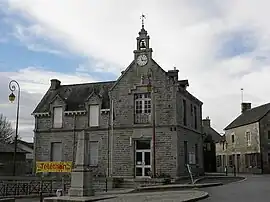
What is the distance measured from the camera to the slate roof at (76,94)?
3488cm

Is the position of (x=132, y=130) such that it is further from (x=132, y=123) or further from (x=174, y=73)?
(x=174, y=73)

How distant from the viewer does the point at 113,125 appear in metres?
32.7

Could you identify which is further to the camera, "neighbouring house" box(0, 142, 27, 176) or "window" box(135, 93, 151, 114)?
"neighbouring house" box(0, 142, 27, 176)

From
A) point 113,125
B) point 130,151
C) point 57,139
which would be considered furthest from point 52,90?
point 130,151

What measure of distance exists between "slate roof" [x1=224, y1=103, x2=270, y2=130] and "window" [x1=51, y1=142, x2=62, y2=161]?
25624mm

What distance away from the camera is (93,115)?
1342 inches

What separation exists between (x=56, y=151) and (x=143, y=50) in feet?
38.0

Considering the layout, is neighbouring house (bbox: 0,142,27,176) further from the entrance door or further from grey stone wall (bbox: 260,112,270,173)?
grey stone wall (bbox: 260,112,270,173)

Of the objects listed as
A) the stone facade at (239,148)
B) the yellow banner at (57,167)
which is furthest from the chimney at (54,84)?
the stone facade at (239,148)

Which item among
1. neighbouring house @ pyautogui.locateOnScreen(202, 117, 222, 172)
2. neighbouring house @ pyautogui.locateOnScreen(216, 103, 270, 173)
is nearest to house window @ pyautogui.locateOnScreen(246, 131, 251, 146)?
neighbouring house @ pyautogui.locateOnScreen(216, 103, 270, 173)

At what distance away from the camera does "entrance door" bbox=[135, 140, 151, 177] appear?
31.0 m

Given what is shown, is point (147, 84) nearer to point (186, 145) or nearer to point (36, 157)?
point (186, 145)

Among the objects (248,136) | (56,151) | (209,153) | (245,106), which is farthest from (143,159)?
(245,106)

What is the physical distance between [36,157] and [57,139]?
8.56ft
